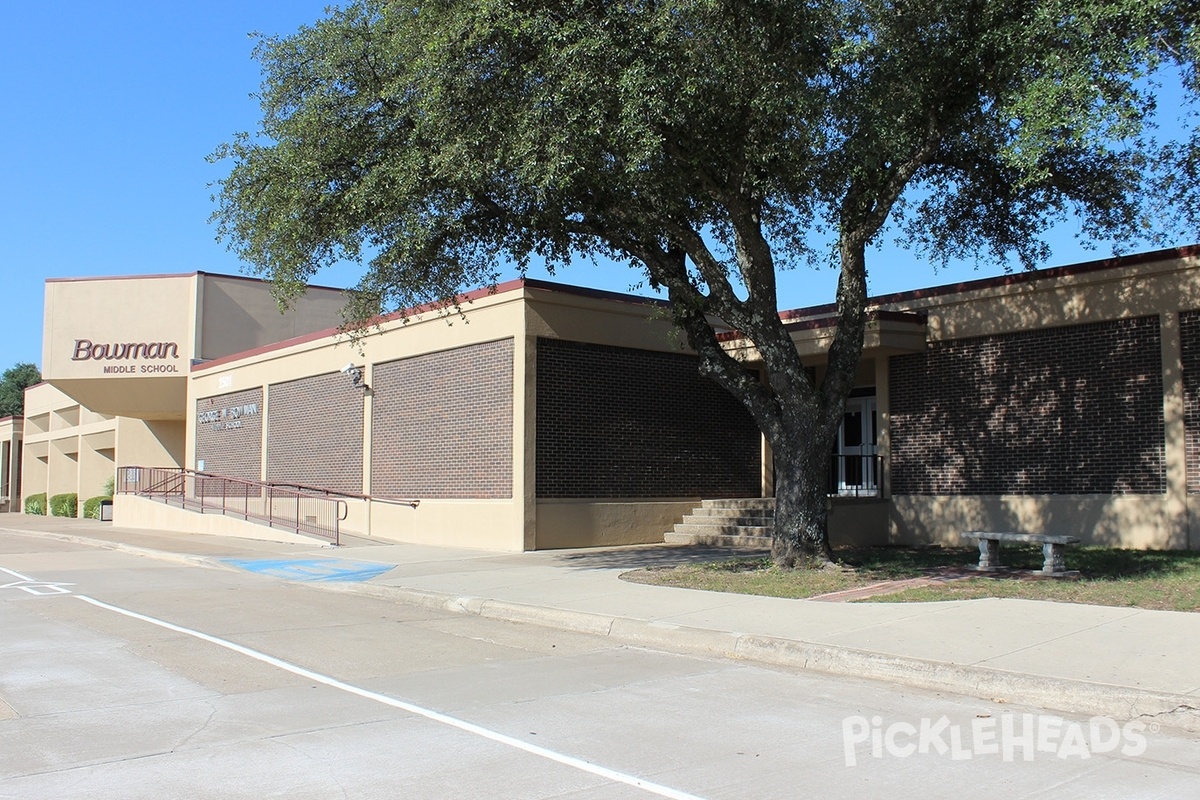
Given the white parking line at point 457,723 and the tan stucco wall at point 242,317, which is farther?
the tan stucco wall at point 242,317

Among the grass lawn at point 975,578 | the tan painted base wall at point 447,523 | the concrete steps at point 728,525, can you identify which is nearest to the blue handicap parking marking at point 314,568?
the tan painted base wall at point 447,523

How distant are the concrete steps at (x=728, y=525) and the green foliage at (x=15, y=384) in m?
80.4

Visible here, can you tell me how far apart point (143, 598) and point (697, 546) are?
1026 centimetres

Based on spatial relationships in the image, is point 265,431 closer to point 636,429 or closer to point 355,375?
point 355,375

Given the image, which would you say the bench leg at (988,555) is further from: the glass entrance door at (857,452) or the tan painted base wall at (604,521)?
the tan painted base wall at (604,521)

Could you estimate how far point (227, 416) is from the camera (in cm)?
3158

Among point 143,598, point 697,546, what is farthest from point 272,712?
point 697,546

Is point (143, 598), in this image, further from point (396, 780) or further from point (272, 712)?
point (396, 780)

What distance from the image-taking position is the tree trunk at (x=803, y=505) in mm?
14359

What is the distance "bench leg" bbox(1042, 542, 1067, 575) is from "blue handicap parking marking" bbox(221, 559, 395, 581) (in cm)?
962

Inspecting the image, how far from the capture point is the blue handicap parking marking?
1623cm

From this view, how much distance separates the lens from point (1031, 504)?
18328mm

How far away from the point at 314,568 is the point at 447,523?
4.15 metres

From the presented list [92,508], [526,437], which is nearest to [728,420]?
[526,437]
